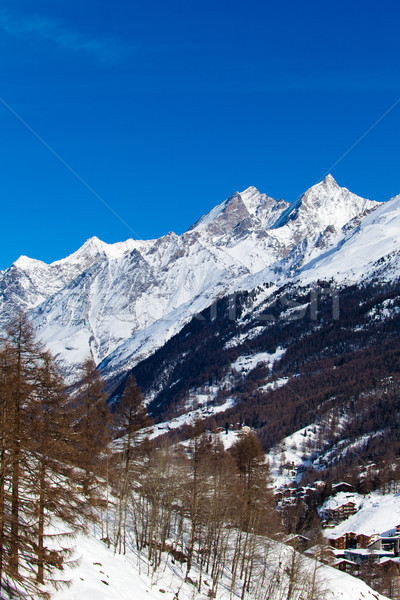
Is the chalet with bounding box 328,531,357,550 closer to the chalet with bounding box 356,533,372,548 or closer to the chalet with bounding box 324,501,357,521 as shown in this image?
the chalet with bounding box 356,533,372,548

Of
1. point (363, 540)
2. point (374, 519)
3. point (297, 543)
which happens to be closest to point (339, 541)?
point (363, 540)

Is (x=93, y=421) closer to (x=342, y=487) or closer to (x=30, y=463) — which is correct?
(x=30, y=463)

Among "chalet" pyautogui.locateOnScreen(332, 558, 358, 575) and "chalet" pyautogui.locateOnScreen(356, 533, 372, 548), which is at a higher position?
"chalet" pyautogui.locateOnScreen(356, 533, 372, 548)

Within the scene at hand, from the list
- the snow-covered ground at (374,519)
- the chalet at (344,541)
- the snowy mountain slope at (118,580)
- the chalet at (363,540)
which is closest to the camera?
the snowy mountain slope at (118,580)

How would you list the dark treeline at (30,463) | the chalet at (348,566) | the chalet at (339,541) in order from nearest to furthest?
1. the dark treeline at (30,463)
2. the chalet at (348,566)
3. the chalet at (339,541)

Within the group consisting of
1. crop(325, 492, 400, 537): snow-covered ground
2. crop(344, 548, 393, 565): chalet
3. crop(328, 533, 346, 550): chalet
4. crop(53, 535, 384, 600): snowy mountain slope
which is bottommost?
crop(53, 535, 384, 600): snowy mountain slope

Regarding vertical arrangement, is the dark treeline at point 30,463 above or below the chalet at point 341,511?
below

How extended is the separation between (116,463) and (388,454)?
135 m

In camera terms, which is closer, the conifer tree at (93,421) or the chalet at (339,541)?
the conifer tree at (93,421)

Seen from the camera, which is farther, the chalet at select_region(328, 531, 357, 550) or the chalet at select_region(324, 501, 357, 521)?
the chalet at select_region(324, 501, 357, 521)

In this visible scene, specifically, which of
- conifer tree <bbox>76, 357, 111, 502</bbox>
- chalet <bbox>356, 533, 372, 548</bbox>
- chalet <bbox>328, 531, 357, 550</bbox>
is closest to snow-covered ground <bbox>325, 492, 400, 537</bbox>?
chalet <bbox>328, 531, 357, 550</bbox>

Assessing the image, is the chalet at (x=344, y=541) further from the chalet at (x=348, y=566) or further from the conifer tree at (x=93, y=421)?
the conifer tree at (x=93, y=421)

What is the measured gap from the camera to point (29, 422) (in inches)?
907

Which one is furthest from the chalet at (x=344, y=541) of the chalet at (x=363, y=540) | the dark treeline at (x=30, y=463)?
the dark treeline at (x=30, y=463)
